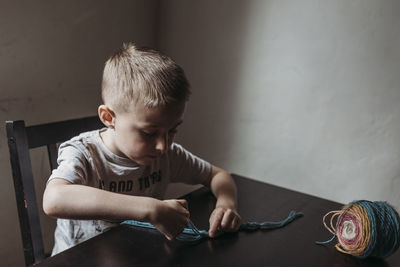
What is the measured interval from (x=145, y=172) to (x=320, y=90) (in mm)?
728

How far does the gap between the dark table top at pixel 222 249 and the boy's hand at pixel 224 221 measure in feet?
0.05

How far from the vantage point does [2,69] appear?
45.9 inches

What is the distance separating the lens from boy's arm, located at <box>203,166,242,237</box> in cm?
81

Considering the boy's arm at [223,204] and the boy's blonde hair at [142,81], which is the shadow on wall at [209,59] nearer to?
the boy's arm at [223,204]

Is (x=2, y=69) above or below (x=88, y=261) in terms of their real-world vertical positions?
above

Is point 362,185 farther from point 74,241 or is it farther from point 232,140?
point 74,241

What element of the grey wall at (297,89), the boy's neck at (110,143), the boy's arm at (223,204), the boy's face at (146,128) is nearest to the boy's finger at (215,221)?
the boy's arm at (223,204)

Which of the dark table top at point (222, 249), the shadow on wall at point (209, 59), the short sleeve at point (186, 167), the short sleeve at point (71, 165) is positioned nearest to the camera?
the dark table top at point (222, 249)

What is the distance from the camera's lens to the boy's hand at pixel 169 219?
28.8 inches

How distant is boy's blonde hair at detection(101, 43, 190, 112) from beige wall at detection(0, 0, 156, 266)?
478mm

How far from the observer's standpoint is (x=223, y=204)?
0.90 metres

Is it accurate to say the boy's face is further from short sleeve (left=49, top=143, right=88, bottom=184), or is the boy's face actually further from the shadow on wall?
the shadow on wall

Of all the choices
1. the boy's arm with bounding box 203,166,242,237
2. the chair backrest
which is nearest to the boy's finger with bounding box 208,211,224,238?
the boy's arm with bounding box 203,166,242,237

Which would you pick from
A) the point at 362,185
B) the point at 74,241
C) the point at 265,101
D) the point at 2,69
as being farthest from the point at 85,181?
the point at 362,185
